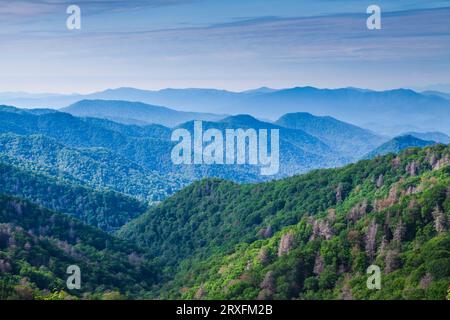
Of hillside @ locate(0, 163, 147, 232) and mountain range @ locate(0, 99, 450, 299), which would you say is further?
hillside @ locate(0, 163, 147, 232)

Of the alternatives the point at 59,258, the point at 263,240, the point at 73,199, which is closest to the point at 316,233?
the point at 263,240

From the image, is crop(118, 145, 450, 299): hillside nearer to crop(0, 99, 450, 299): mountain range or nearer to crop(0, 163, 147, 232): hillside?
crop(0, 99, 450, 299): mountain range

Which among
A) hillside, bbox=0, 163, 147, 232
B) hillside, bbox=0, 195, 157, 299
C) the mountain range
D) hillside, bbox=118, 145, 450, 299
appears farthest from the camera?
hillside, bbox=0, 163, 147, 232

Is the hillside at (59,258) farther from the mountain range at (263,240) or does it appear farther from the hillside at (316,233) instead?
the hillside at (316,233)

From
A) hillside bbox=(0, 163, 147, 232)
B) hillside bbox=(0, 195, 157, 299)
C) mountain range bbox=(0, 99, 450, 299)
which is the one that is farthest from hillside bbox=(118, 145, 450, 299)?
hillside bbox=(0, 163, 147, 232)
